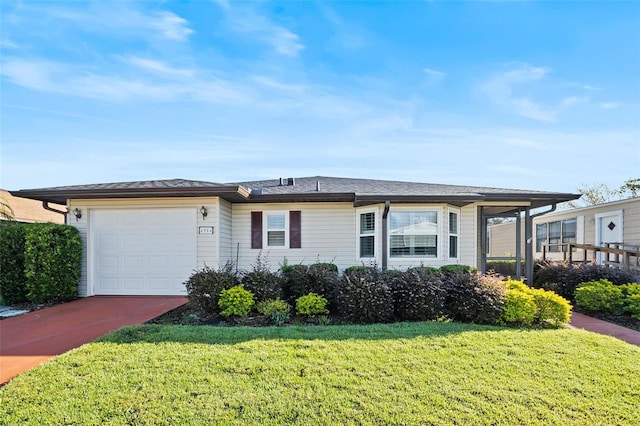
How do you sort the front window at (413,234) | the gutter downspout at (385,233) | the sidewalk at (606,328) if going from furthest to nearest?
the front window at (413,234) → the gutter downspout at (385,233) → the sidewalk at (606,328)

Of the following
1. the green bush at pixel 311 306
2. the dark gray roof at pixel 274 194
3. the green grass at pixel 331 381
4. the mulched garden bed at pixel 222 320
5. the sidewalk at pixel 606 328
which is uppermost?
the dark gray roof at pixel 274 194

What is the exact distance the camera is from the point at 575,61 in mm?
8094

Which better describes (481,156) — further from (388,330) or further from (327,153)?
(388,330)

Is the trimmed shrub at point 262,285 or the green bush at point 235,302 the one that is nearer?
the green bush at point 235,302

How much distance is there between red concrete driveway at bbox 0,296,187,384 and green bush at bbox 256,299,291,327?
2082mm

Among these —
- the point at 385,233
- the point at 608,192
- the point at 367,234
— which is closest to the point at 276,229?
the point at 367,234

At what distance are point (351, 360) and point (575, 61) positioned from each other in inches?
353

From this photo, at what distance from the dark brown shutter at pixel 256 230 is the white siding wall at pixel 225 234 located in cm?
59

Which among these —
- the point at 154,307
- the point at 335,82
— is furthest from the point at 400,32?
the point at 154,307

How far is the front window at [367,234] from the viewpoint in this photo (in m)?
8.91

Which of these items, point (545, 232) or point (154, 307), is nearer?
point (154, 307)

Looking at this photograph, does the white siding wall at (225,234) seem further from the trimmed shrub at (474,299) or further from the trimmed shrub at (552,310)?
the trimmed shrub at (552,310)

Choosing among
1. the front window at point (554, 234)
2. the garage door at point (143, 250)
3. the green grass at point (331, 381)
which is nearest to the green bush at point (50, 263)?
the garage door at point (143, 250)

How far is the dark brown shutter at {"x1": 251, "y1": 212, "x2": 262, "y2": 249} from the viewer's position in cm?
934
